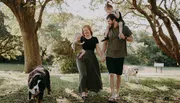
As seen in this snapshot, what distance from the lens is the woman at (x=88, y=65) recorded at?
762 cm

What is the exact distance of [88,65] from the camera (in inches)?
305

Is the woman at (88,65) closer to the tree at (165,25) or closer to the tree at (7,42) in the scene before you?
the tree at (165,25)

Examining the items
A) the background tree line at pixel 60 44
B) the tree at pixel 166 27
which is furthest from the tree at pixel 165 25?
the background tree line at pixel 60 44

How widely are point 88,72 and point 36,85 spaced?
4.76 feet

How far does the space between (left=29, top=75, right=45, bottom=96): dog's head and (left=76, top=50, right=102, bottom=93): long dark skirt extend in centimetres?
106

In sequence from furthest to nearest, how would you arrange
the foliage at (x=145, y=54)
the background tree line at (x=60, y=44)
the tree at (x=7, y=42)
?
the foliage at (x=145, y=54) → the tree at (x=7, y=42) → the background tree line at (x=60, y=44)

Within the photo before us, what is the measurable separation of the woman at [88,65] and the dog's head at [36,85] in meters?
1.09

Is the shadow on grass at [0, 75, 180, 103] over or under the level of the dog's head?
under

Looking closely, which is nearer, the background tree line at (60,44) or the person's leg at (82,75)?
the person's leg at (82,75)

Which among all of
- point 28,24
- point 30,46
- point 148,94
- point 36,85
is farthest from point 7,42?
point 36,85

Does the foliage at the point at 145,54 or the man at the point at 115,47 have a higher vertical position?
the man at the point at 115,47

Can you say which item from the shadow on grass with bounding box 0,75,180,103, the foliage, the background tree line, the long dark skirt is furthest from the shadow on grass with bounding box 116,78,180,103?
the foliage

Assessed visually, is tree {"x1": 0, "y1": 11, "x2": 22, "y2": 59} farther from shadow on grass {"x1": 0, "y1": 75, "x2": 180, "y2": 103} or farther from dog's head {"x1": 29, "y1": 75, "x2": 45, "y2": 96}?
dog's head {"x1": 29, "y1": 75, "x2": 45, "y2": 96}

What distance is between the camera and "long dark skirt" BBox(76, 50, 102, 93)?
25.1 feet
